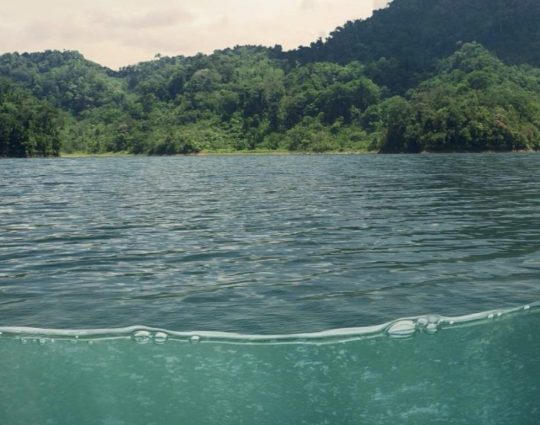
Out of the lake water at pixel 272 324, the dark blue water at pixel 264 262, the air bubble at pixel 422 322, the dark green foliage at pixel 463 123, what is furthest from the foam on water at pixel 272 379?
the dark green foliage at pixel 463 123

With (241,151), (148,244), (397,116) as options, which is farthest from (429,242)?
(241,151)

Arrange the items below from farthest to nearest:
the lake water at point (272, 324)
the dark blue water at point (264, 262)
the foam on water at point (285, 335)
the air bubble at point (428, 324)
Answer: the dark blue water at point (264, 262) → the air bubble at point (428, 324) → the foam on water at point (285, 335) → the lake water at point (272, 324)

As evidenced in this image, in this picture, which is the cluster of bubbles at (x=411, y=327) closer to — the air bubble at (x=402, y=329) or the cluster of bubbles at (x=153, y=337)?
the air bubble at (x=402, y=329)

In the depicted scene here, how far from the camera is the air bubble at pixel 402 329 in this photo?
998cm

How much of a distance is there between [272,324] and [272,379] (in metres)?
2.30

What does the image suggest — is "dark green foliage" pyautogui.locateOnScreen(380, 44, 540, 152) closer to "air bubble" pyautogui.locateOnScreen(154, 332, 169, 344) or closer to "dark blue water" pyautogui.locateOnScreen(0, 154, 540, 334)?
"dark blue water" pyautogui.locateOnScreen(0, 154, 540, 334)

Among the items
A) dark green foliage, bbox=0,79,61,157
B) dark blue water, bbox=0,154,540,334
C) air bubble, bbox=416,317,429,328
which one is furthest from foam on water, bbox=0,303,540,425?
dark green foliage, bbox=0,79,61,157

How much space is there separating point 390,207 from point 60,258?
17.1m

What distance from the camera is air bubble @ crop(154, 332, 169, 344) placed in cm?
990

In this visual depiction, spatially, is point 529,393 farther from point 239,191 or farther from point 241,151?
point 241,151

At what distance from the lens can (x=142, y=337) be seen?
10023 mm

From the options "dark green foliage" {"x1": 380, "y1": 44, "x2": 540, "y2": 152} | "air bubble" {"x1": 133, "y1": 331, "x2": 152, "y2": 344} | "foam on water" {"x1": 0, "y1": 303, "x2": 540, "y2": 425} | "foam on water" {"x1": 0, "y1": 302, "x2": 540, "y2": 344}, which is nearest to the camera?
"foam on water" {"x1": 0, "y1": 303, "x2": 540, "y2": 425}

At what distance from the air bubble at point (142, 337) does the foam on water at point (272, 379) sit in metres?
0.03

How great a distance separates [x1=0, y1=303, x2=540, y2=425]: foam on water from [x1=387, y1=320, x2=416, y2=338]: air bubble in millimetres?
27
